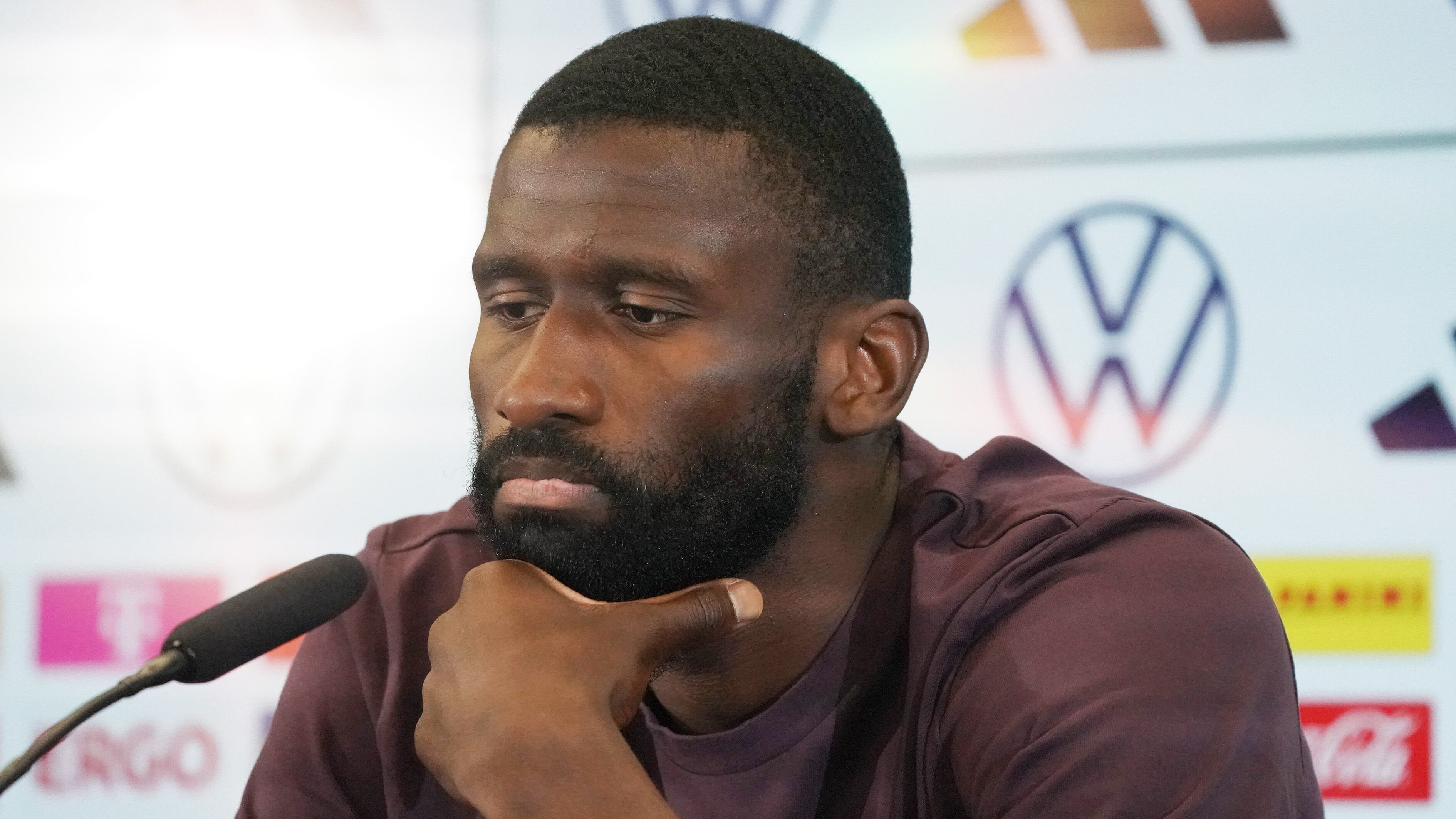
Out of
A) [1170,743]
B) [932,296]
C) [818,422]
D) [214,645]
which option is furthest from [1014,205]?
[214,645]

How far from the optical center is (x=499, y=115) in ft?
8.18

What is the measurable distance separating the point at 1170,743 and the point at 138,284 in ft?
7.25

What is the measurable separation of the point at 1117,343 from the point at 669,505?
1.18 meters

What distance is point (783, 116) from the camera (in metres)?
1.50

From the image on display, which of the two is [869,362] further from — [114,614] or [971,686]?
[114,614]

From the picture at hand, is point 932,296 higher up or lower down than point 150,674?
higher up

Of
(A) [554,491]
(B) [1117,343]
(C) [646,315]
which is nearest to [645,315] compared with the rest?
(C) [646,315]

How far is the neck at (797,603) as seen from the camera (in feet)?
5.10

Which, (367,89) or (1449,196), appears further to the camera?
(367,89)

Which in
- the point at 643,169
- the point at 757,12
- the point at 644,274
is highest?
the point at 757,12

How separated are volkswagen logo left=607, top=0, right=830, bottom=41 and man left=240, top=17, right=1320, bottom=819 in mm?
820

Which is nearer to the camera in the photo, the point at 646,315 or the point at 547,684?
the point at 547,684

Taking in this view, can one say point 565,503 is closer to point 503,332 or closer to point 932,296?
point 503,332

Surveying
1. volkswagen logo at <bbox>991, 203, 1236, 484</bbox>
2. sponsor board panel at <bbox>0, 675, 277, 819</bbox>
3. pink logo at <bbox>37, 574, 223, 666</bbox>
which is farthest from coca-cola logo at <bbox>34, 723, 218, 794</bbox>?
volkswagen logo at <bbox>991, 203, 1236, 484</bbox>
